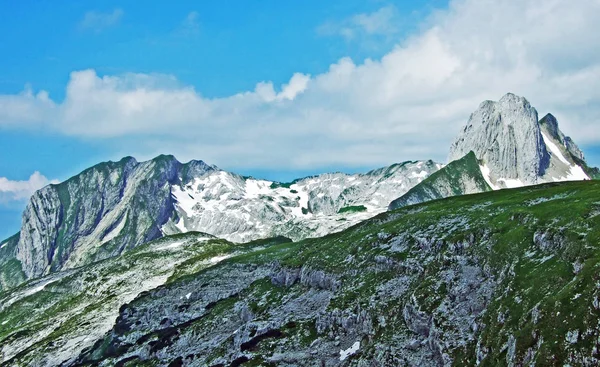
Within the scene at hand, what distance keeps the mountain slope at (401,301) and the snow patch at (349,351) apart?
0.29 meters

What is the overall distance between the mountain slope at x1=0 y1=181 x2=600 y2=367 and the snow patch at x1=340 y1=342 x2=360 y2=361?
11.5 inches

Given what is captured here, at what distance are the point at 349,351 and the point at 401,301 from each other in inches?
505

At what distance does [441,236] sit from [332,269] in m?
27.7

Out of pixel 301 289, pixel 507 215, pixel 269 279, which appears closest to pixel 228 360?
pixel 301 289

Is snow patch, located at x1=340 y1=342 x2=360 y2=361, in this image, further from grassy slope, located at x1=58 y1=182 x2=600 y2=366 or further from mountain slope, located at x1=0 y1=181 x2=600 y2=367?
grassy slope, located at x1=58 y1=182 x2=600 y2=366

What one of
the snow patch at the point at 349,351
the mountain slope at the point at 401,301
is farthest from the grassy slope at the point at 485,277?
the snow patch at the point at 349,351

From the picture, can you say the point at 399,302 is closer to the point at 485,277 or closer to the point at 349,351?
the point at 349,351

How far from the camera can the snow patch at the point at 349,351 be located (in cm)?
9156

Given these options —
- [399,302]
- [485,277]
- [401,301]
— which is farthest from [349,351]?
[485,277]

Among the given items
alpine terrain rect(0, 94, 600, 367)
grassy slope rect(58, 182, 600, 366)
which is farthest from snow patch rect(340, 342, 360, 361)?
grassy slope rect(58, 182, 600, 366)

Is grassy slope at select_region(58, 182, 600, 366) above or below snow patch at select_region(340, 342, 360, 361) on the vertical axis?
above

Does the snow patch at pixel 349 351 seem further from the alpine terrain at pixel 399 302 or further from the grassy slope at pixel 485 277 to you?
the grassy slope at pixel 485 277

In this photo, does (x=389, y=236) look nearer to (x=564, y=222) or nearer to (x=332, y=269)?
(x=332, y=269)

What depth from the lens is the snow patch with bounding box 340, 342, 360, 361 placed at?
9156 cm
